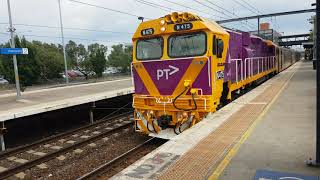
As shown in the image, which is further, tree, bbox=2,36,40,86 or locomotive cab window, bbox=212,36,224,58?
tree, bbox=2,36,40,86

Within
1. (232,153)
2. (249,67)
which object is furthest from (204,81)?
(249,67)

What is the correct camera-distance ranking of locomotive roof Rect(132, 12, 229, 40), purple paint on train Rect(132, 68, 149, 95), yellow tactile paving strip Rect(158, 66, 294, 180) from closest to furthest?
yellow tactile paving strip Rect(158, 66, 294, 180)
locomotive roof Rect(132, 12, 229, 40)
purple paint on train Rect(132, 68, 149, 95)

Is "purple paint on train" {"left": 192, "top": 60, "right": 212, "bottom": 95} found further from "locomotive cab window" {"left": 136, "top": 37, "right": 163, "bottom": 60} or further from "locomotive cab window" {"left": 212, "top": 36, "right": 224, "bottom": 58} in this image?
"locomotive cab window" {"left": 136, "top": 37, "right": 163, "bottom": 60}

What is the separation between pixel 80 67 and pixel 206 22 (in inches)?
1934

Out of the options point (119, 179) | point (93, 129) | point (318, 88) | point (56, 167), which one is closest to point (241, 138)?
point (318, 88)

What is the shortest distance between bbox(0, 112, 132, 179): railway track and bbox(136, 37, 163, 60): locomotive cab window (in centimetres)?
328

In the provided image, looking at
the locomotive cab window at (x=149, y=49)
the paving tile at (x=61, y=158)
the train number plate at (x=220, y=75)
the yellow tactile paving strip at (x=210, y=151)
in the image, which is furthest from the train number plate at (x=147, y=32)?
the paving tile at (x=61, y=158)

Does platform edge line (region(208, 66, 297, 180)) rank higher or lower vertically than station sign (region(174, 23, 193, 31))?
lower

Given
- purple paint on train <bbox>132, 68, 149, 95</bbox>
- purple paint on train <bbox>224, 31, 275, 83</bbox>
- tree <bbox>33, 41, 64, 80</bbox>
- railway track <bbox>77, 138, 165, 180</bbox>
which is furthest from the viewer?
tree <bbox>33, 41, 64, 80</bbox>

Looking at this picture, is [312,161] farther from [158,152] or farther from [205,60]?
[205,60]

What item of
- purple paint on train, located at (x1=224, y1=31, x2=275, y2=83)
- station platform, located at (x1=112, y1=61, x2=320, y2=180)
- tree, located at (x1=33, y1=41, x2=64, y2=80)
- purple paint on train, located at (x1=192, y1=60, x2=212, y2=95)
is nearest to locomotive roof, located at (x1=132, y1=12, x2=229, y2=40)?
purple paint on train, located at (x1=192, y1=60, x2=212, y2=95)

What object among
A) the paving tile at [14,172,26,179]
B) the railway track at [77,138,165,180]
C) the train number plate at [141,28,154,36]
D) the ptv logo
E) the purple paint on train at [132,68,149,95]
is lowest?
the paving tile at [14,172,26,179]

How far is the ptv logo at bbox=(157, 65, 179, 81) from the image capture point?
925 cm

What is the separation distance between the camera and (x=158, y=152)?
20.3 feet
